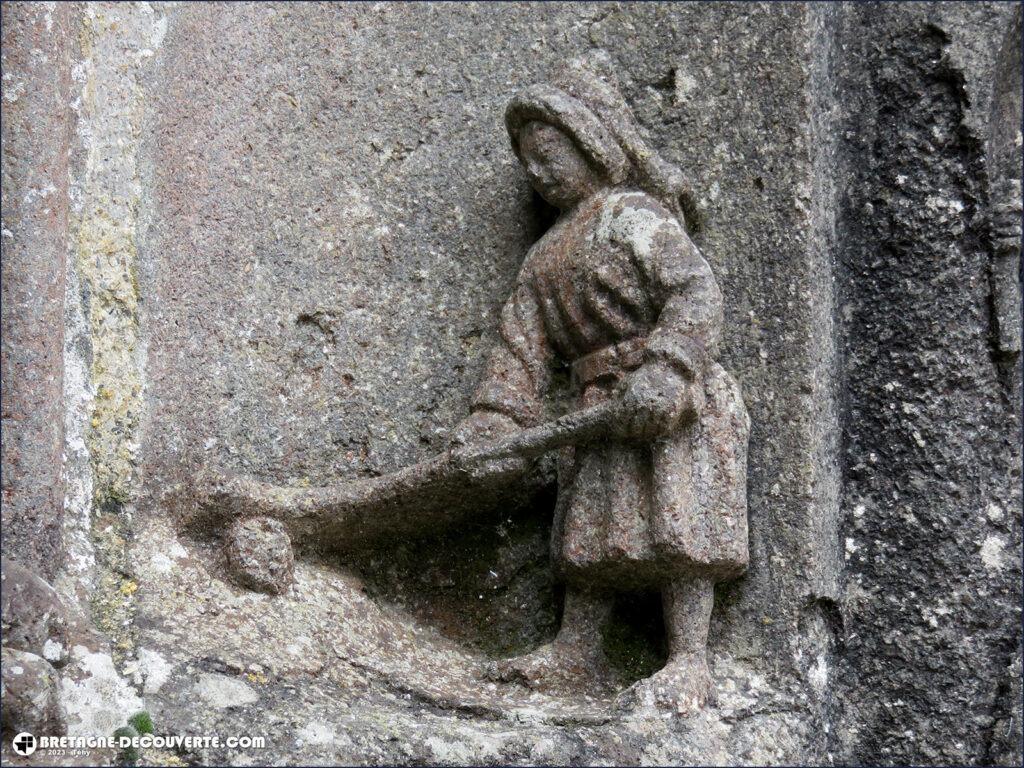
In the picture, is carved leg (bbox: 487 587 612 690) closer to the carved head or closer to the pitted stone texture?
the pitted stone texture

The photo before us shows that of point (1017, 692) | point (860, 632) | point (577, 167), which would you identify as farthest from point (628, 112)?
point (1017, 692)

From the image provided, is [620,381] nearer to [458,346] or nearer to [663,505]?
[663,505]

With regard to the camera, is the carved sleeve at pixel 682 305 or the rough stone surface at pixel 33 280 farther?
the carved sleeve at pixel 682 305

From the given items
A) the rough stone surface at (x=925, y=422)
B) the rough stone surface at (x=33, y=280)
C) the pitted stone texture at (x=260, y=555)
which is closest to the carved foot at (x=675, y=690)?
the rough stone surface at (x=925, y=422)

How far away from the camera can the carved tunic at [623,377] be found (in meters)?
3.32

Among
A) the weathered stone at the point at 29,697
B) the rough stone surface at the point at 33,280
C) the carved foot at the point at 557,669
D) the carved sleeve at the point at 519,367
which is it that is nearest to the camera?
the weathered stone at the point at 29,697

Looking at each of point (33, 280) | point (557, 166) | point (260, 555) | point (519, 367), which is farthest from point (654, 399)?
point (33, 280)

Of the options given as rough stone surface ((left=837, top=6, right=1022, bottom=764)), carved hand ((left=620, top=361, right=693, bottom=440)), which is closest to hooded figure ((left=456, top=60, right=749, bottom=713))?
carved hand ((left=620, top=361, right=693, bottom=440))

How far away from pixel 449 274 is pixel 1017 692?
169 cm

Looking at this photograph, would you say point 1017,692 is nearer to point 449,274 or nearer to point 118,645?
point 449,274

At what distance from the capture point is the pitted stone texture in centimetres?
341

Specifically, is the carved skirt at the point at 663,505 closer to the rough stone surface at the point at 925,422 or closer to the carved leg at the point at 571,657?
the carved leg at the point at 571,657

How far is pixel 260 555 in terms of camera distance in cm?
342

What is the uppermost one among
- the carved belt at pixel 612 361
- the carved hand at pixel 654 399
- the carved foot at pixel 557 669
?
the carved belt at pixel 612 361
